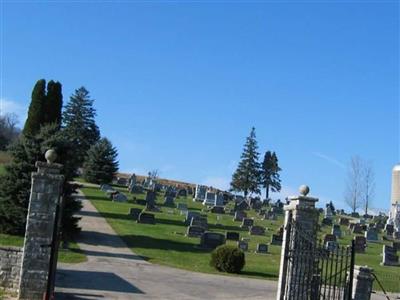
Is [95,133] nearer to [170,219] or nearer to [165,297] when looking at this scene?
[170,219]

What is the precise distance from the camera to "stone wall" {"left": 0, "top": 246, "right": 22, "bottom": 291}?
50.0 feet

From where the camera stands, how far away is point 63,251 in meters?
Answer: 24.3

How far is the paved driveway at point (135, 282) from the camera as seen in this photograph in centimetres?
1706

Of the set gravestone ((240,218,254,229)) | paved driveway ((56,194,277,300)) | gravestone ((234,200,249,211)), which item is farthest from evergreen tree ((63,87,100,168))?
paved driveway ((56,194,277,300))

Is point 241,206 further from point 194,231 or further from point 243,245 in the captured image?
point 243,245

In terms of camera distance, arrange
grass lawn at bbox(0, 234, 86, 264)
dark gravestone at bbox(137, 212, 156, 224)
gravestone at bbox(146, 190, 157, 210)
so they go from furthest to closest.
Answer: gravestone at bbox(146, 190, 157, 210), dark gravestone at bbox(137, 212, 156, 224), grass lawn at bbox(0, 234, 86, 264)

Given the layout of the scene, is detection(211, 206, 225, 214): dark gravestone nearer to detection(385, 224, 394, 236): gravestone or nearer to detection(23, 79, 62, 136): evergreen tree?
detection(385, 224, 394, 236): gravestone

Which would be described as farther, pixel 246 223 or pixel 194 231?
pixel 246 223

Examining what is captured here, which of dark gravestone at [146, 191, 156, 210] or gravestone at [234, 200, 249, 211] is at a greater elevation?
gravestone at [234, 200, 249, 211]

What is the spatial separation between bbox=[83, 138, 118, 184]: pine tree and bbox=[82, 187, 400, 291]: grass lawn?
16.3 meters

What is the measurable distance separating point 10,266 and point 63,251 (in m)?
9.14

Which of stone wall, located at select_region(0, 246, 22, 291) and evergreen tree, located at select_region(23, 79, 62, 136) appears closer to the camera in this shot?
stone wall, located at select_region(0, 246, 22, 291)

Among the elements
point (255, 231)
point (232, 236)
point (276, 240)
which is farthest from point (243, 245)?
point (255, 231)

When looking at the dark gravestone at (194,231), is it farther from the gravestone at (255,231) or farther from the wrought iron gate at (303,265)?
the wrought iron gate at (303,265)
